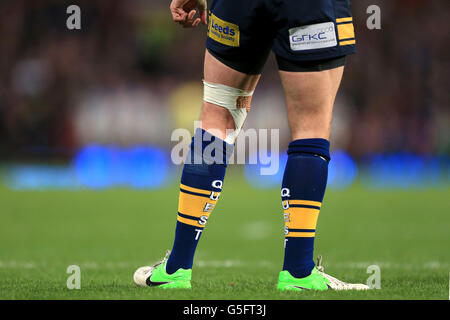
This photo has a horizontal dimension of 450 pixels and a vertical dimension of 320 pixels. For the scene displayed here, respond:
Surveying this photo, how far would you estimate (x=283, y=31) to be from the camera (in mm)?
2834

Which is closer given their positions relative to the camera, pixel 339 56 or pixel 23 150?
pixel 339 56

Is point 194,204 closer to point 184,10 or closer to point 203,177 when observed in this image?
point 203,177

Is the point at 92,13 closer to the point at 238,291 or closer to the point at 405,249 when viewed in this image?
the point at 405,249

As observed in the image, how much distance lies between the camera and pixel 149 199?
444 inches

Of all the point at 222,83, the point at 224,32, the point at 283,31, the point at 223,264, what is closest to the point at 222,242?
the point at 223,264

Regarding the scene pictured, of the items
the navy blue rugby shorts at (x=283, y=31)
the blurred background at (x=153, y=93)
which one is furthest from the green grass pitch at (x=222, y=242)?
the blurred background at (x=153, y=93)

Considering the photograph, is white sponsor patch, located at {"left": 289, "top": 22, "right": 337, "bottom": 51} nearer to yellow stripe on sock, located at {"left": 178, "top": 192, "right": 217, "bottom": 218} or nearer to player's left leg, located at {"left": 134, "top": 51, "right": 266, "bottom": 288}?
player's left leg, located at {"left": 134, "top": 51, "right": 266, "bottom": 288}

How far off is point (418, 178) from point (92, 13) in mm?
13620

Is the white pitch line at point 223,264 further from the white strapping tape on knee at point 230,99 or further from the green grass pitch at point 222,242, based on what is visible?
the white strapping tape on knee at point 230,99

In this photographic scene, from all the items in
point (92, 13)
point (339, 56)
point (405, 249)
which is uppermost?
point (92, 13)

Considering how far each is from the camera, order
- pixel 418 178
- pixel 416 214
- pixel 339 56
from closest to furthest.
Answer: pixel 339 56 < pixel 416 214 < pixel 418 178

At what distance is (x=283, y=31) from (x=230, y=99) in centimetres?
37

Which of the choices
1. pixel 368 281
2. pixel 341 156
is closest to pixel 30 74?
pixel 341 156
